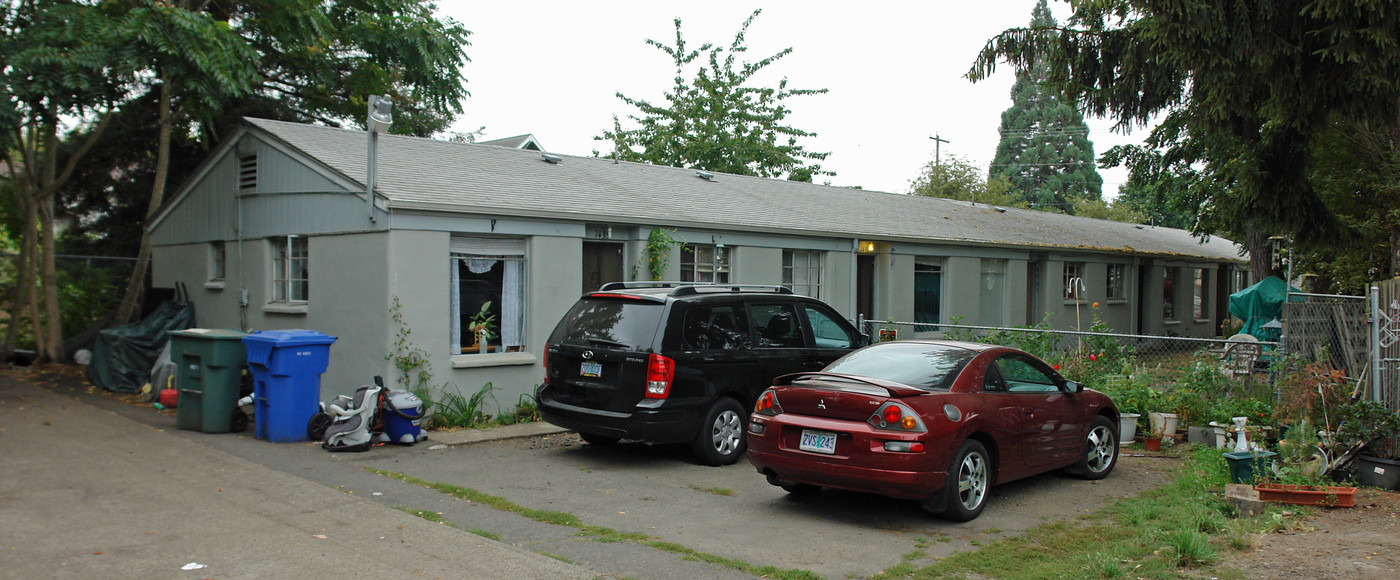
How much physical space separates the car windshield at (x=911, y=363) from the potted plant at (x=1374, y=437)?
3.53 meters

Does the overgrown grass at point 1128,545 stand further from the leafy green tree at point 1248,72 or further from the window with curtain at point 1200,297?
the window with curtain at point 1200,297

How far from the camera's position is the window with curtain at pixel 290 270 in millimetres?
12594

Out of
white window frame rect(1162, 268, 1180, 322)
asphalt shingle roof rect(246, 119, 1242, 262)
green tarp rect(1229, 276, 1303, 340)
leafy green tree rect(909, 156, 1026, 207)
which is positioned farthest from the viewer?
leafy green tree rect(909, 156, 1026, 207)

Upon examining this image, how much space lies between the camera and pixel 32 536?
6.06m

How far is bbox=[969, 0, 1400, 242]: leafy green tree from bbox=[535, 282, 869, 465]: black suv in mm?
5705

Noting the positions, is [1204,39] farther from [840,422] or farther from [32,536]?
[32,536]

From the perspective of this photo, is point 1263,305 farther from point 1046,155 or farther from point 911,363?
point 1046,155

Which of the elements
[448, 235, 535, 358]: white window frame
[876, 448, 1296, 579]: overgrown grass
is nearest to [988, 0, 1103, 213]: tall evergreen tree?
[448, 235, 535, 358]: white window frame

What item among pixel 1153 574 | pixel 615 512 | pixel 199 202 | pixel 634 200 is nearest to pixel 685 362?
pixel 615 512

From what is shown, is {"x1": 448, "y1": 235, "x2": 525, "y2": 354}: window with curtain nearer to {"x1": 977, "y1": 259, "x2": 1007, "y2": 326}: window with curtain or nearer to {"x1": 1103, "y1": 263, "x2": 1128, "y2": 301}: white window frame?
{"x1": 977, "y1": 259, "x2": 1007, "y2": 326}: window with curtain

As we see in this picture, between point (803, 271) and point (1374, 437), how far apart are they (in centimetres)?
929

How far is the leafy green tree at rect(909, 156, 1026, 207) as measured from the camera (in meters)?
50.3

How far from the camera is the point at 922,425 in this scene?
6473mm

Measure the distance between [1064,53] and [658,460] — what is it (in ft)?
35.3
